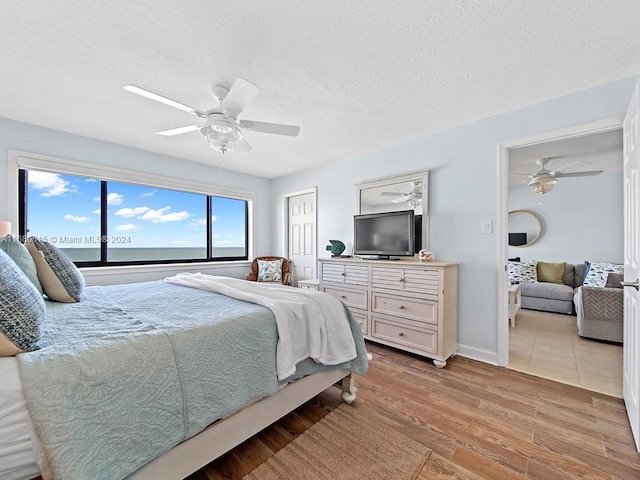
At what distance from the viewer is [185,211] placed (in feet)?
15.0

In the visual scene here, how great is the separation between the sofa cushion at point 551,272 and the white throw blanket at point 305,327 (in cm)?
471

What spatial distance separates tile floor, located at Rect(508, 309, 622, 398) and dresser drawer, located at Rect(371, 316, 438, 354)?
74 cm

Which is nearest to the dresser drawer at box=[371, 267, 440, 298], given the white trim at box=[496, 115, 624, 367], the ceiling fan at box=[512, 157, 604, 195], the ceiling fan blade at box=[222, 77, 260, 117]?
the white trim at box=[496, 115, 624, 367]

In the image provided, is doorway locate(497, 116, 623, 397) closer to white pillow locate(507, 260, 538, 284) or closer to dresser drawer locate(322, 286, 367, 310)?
white pillow locate(507, 260, 538, 284)

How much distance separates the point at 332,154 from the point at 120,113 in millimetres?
2346

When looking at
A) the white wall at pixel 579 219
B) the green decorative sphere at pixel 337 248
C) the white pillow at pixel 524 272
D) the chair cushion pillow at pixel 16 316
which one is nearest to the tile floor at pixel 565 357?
the white pillow at pixel 524 272

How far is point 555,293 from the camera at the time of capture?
14.1ft

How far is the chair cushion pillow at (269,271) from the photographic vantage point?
4363 millimetres

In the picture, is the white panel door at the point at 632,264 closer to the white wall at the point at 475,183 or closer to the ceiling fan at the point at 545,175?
the white wall at the point at 475,183

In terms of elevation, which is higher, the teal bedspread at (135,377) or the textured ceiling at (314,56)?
the textured ceiling at (314,56)

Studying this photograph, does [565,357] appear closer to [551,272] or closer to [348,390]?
[348,390]

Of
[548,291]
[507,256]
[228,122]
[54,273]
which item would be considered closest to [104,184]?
[54,273]

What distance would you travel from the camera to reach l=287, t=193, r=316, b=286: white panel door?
14.5 ft

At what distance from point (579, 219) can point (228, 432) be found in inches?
244
